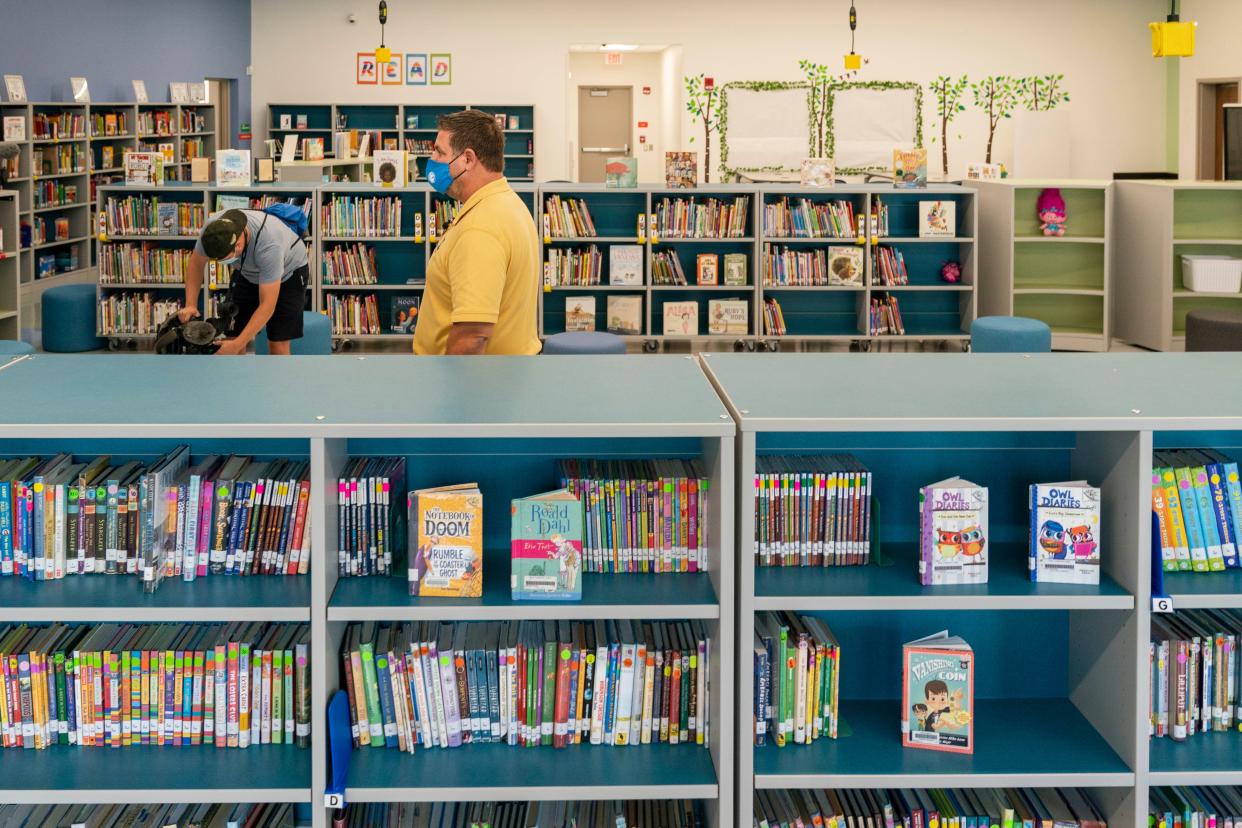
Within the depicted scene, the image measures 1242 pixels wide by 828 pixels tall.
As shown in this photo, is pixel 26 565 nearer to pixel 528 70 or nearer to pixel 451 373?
pixel 451 373

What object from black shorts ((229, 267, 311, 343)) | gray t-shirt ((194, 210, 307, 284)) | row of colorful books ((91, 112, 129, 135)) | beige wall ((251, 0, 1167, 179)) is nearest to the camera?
gray t-shirt ((194, 210, 307, 284))

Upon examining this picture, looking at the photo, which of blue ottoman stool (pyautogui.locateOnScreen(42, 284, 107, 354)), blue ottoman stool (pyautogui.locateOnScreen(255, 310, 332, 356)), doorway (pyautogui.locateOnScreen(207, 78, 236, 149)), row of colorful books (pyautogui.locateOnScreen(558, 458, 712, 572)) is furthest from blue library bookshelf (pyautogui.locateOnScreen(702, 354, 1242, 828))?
doorway (pyautogui.locateOnScreen(207, 78, 236, 149))

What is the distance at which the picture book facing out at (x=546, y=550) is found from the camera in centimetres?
252

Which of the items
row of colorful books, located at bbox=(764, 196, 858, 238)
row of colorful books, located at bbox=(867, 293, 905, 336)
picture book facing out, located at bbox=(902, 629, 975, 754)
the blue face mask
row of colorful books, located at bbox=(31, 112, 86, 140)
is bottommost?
picture book facing out, located at bbox=(902, 629, 975, 754)

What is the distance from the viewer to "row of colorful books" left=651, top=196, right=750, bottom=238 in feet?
34.0

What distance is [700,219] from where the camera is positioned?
1036cm

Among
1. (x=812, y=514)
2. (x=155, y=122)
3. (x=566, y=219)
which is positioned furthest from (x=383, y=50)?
(x=812, y=514)

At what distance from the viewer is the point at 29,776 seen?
248 centimetres

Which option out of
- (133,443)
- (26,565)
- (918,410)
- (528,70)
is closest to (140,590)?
(26,565)

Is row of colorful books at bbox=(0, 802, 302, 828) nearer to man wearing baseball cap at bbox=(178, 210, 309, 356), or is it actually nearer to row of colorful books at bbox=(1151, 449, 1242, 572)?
row of colorful books at bbox=(1151, 449, 1242, 572)

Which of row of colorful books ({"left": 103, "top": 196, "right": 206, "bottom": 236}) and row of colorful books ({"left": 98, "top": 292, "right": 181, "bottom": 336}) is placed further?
row of colorful books ({"left": 98, "top": 292, "right": 181, "bottom": 336})

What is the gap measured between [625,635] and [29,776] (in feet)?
3.68

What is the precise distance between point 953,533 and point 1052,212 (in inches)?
341

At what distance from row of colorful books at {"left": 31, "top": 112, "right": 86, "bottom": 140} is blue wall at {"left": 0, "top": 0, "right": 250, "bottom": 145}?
0.18 meters
